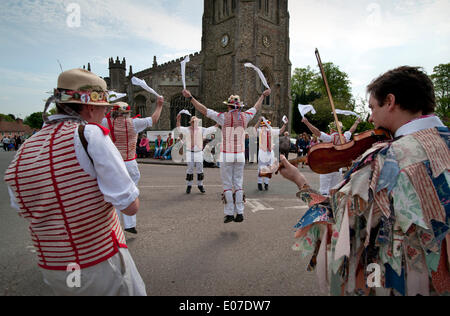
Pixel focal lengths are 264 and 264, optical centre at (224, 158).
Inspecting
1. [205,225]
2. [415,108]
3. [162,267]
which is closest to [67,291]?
[162,267]

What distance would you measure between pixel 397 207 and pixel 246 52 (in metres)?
30.9

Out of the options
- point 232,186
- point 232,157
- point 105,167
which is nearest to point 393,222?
point 105,167

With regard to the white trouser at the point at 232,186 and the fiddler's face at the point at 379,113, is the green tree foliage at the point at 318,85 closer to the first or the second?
the white trouser at the point at 232,186

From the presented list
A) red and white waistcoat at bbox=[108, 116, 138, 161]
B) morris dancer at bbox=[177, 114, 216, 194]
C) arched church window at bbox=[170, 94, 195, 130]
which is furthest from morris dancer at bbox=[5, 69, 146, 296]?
arched church window at bbox=[170, 94, 195, 130]

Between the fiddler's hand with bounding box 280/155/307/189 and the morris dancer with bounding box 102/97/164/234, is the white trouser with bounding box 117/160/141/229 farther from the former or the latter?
the fiddler's hand with bounding box 280/155/307/189

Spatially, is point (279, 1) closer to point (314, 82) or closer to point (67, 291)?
point (314, 82)

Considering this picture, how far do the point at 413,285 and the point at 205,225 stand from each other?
371 centimetres

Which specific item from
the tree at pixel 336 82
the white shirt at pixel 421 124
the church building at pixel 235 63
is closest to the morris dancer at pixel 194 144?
the white shirt at pixel 421 124

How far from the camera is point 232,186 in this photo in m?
5.14

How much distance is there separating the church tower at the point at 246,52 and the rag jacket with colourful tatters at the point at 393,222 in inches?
1116

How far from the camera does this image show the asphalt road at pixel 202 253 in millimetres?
2789

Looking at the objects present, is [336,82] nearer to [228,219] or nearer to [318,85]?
[318,85]

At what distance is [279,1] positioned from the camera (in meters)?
31.9

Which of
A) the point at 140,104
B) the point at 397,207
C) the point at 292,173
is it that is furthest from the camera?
the point at 140,104
